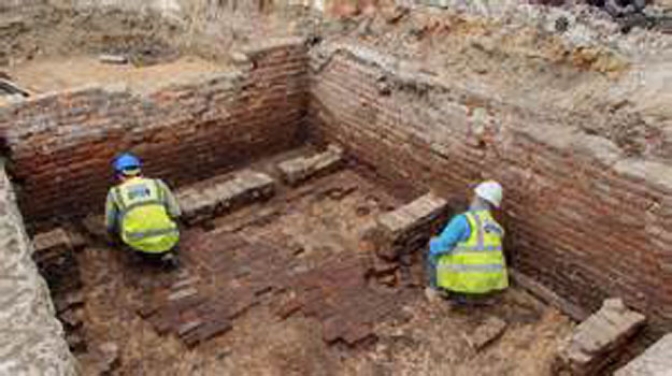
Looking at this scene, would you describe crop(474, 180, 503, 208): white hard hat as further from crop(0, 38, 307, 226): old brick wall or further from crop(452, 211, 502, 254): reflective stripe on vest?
crop(0, 38, 307, 226): old brick wall

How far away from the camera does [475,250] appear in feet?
18.3

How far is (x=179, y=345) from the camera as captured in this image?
539 cm

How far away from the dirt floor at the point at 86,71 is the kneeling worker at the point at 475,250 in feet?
12.8

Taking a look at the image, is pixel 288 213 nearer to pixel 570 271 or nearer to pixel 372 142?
pixel 372 142

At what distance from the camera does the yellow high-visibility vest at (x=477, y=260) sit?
5590 millimetres

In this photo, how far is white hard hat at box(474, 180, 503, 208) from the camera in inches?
223

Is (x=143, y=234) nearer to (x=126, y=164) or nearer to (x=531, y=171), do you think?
(x=126, y=164)

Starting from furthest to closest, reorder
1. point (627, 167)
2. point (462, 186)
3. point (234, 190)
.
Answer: point (234, 190) < point (462, 186) < point (627, 167)

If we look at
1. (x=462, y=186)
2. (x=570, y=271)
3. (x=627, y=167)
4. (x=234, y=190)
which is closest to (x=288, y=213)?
(x=234, y=190)

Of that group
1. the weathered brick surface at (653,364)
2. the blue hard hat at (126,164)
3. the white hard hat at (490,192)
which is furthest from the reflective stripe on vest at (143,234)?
the weathered brick surface at (653,364)

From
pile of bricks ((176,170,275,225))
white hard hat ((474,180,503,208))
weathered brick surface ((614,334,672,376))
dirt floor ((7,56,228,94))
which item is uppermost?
white hard hat ((474,180,503,208))

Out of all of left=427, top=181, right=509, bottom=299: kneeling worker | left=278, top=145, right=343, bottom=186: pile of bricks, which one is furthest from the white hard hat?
left=278, top=145, right=343, bottom=186: pile of bricks

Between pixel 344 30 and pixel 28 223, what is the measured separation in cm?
372

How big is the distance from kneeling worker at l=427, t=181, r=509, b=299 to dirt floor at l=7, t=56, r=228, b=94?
3.91 m
